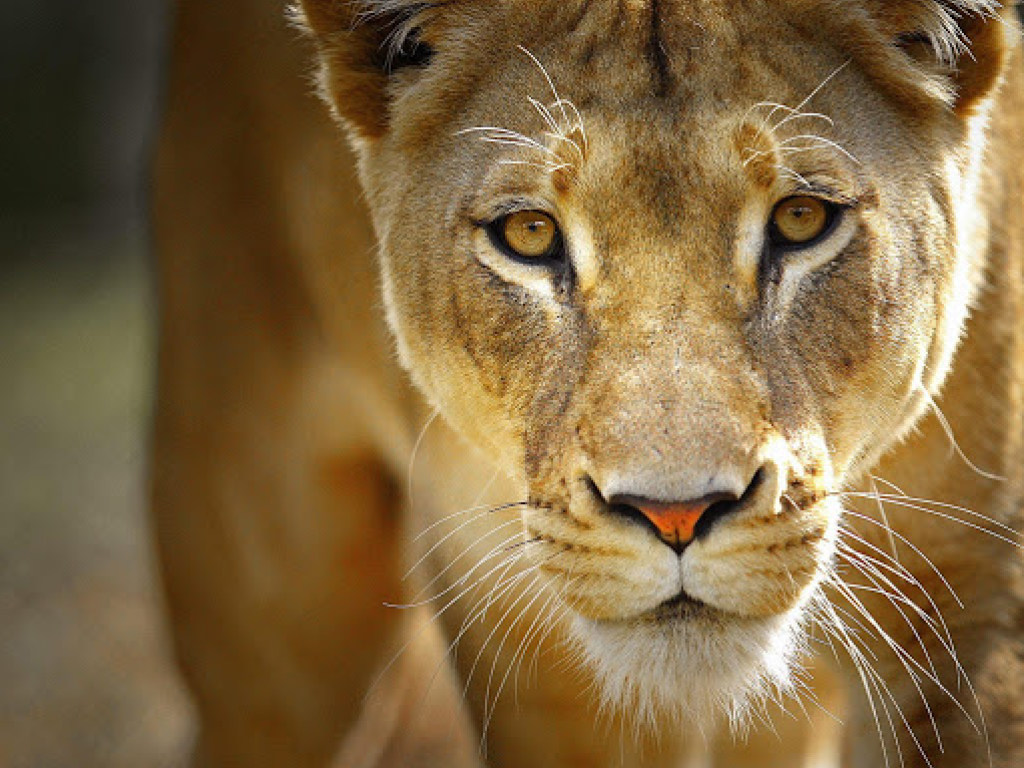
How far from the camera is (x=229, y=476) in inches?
143

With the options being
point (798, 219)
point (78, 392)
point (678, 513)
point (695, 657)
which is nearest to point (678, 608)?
point (695, 657)

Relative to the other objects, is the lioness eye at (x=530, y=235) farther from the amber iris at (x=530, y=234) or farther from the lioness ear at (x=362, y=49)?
the lioness ear at (x=362, y=49)

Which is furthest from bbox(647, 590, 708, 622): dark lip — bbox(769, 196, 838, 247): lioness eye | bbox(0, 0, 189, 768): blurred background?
bbox(0, 0, 189, 768): blurred background

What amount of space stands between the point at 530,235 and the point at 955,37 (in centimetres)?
73

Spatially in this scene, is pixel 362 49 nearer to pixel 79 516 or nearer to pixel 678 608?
pixel 678 608

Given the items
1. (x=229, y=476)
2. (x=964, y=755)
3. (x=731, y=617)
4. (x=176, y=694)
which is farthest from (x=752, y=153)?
(x=176, y=694)

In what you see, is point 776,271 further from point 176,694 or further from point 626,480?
point 176,694

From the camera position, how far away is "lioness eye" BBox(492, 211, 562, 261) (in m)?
2.41

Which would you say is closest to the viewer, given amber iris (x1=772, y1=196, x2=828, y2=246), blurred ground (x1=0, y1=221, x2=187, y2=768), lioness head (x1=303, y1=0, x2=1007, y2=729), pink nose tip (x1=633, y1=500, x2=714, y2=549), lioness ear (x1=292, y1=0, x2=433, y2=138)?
pink nose tip (x1=633, y1=500, x2=714, y2=549)

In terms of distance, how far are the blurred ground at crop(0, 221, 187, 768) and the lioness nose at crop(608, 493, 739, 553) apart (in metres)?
1.99

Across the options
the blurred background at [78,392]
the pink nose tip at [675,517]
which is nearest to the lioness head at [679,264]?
the pink nose tip at [675,517]

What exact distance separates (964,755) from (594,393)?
929 millimetres

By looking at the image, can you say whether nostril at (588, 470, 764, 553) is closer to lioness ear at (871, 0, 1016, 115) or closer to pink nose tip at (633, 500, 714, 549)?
pink nose tip at (633, 500, 714, 549)

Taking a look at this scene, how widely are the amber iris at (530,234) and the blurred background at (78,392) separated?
69.3 inches
